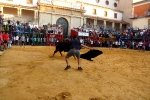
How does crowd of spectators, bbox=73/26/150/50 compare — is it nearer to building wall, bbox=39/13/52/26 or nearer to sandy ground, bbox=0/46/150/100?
building wall, bbox=39/13/52/26

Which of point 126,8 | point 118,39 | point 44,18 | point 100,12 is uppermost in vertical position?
point 126,8

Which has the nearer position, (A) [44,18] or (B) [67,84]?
(B) [67,84]

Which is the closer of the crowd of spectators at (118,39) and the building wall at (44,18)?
the crowd of spectators at (118,39)

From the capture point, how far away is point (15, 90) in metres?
6.22

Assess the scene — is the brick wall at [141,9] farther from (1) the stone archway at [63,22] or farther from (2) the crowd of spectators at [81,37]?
(1) the stone archway at [63,22]

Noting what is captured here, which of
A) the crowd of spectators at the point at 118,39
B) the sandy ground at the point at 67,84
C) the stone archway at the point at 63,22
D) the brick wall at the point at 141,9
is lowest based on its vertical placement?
the sandy ground at the point at 67,84

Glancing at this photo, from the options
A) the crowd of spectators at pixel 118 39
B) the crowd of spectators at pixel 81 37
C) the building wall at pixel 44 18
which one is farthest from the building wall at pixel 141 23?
the building wall at pixel 44 18

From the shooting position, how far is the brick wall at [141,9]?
36.6 meters

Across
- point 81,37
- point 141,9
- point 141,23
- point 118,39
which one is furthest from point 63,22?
point 141,9

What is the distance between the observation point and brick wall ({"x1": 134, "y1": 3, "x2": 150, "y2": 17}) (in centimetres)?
3656

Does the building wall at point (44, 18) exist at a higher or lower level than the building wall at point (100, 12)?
lower

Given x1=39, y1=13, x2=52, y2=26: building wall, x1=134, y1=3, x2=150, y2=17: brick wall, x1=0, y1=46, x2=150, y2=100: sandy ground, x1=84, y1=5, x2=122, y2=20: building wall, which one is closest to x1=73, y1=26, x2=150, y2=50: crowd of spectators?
x1=39, y1=13, x2=52, y2=26: building wall

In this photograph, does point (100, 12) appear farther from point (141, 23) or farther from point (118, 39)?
point (118, 39)

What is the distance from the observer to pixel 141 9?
37.8 meters
